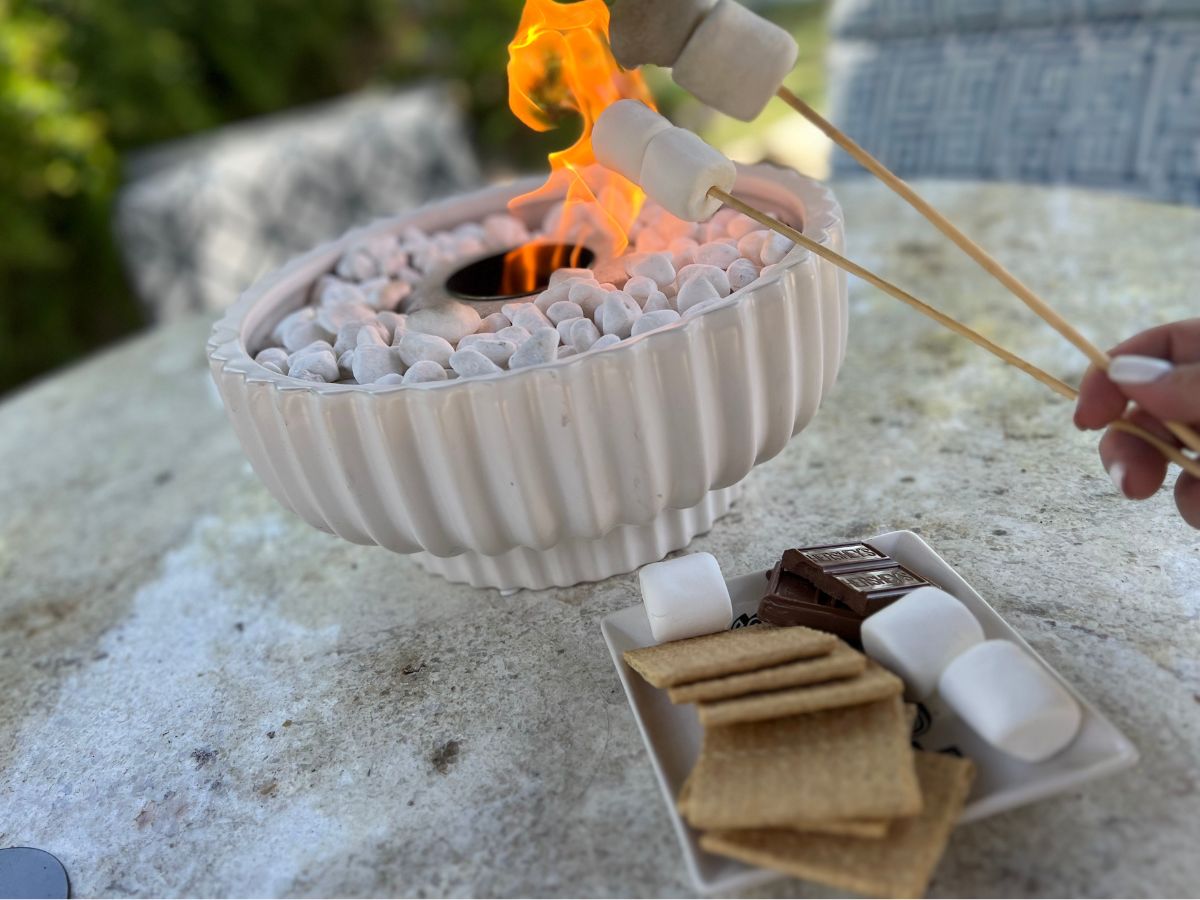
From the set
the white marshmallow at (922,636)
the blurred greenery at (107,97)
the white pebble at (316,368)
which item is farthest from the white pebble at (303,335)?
the blurred greenery at (107,97)

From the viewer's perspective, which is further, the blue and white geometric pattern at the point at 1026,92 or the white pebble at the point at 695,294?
the blue and white geometric pattern at the point at 1026,92

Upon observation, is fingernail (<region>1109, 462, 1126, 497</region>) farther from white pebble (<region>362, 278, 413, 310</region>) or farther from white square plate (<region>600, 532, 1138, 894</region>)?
white pebble (<region>362, 278, 413, 310</region>)

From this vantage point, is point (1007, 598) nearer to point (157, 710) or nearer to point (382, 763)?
point (382, 763)

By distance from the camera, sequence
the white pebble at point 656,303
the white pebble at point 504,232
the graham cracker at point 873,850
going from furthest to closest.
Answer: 1. the white pebble at point 504,232
2. the white pebble at point 656,303
3. the graham cracker at point 873,850

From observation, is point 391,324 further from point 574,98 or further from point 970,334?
point 970,334

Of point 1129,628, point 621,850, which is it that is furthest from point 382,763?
point 1129,628

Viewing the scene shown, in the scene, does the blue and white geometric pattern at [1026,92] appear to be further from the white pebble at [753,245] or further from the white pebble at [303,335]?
the white pebble at [303,335]

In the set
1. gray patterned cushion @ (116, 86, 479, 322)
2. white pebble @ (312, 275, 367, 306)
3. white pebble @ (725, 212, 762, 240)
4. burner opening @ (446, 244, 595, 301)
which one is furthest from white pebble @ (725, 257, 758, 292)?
gray patterned cushion @ (116, 86, 479, 322)
